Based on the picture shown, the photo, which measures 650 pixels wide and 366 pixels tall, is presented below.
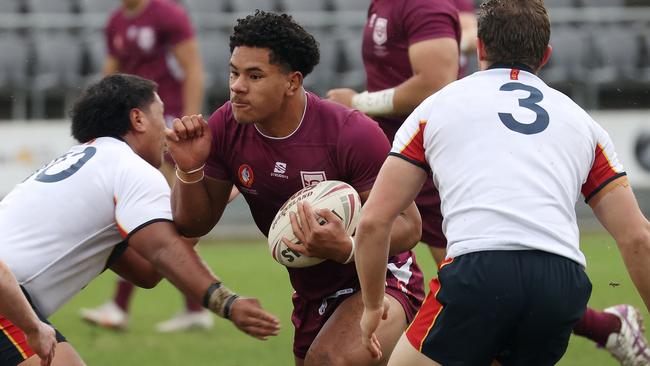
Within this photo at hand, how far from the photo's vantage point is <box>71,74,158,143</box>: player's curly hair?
5574mm

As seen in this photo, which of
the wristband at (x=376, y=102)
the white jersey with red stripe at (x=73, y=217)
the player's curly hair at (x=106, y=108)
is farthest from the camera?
the wristband at (x=376, y=102)

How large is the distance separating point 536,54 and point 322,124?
1.25m

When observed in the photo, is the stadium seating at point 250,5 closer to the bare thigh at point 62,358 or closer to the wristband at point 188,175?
the wristband at point 188,175

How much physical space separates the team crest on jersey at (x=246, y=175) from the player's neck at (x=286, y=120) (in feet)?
0.60

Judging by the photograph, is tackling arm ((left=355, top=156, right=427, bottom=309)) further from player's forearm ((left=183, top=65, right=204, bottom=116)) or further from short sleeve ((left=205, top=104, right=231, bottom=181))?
player's forearm ((left=183, top=65, right=204, bottom=116))

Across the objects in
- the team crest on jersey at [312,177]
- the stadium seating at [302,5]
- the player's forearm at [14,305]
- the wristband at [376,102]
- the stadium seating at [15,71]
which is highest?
the team crest on jersey at [312,177]

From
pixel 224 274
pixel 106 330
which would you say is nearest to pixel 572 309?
pixel 106 330

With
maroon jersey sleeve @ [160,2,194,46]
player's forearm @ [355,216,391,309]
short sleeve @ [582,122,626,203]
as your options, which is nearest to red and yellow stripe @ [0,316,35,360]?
player's forearm @ [355,216,391,309]

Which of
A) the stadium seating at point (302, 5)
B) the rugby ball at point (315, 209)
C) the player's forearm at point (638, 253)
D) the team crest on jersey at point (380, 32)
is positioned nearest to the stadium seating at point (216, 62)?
the stadium seating at point (302, 5)

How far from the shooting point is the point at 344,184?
495 centimetres

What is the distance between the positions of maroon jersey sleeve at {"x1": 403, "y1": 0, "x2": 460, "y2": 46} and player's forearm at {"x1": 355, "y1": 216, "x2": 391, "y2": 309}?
2.49m

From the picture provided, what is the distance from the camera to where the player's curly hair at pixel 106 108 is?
18.3 feet

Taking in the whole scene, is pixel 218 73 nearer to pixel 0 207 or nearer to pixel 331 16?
pixel 331 16

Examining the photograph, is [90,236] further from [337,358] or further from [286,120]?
[337,358]
